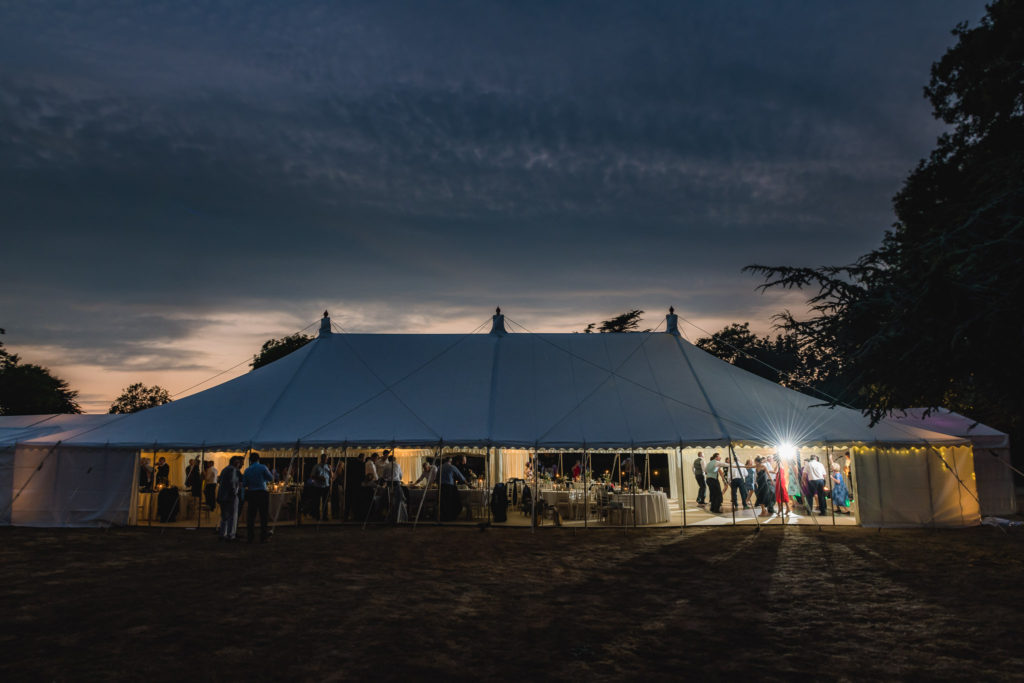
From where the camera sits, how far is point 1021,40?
37.4ft

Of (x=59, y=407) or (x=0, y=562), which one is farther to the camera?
(x=59, y=407)

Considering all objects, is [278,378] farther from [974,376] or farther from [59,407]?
[59,407]

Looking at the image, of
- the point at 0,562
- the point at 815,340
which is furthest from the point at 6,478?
the point at 815,340

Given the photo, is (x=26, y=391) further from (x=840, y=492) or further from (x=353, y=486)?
(x=840, y=492)

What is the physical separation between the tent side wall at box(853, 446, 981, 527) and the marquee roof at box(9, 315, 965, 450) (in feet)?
1.57

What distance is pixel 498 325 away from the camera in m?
14.8

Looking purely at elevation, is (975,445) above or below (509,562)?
above

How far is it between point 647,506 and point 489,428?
3383 millimetres

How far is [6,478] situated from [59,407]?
146 ft

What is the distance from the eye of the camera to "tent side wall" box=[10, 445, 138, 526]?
1165 cm

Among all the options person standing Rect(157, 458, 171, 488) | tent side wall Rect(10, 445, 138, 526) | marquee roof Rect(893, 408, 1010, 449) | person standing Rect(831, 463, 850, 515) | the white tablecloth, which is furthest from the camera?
person standing Rect(157, 458, 171, 488)

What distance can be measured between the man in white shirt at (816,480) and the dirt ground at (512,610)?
9.71 feet

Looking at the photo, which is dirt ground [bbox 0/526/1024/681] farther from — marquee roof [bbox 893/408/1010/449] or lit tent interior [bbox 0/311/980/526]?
marquee roof [bbox 893/408/1010/449]

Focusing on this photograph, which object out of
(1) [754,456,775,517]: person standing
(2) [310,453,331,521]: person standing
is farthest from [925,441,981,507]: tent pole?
(2) [310,453,331,521]: person standing
